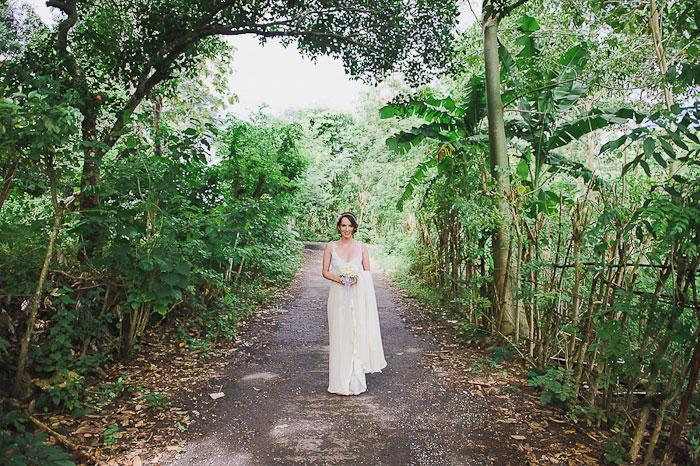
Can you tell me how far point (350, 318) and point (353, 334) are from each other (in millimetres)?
183

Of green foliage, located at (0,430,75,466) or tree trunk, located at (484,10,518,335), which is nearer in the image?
green foliage, located at (0,430,75,466)

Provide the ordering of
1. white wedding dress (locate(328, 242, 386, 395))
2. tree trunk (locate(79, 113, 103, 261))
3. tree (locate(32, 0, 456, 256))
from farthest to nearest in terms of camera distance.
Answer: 1. tree (locate(32, 0, 456, 256))
2. white wedding dress (locate(328, 242, 386, 395))
3. tree trunk (locate(79, 113, 103, 261))

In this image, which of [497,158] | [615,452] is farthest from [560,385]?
[497,158]

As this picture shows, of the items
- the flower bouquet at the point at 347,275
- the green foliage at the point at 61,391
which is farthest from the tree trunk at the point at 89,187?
the flower bouquet at the point at 347,275

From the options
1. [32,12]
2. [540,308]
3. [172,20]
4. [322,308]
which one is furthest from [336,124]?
[540,308]

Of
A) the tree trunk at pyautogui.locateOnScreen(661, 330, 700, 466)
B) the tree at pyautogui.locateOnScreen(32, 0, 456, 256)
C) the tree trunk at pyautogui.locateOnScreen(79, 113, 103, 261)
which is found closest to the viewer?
the tree trunk at pyautogui.locateOnScreen(661, 330, 700, 466)

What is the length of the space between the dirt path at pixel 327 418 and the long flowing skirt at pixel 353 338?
178mm

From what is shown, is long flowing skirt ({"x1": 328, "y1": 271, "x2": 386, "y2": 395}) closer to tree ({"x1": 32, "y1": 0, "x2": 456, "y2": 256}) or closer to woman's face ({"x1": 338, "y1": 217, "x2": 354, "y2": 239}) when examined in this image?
woman's face ({"x1": 338, "y1": 217, "x2": 354, "y2": 239})

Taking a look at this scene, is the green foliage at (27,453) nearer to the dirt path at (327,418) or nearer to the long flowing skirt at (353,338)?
the dirt path at (327,418)

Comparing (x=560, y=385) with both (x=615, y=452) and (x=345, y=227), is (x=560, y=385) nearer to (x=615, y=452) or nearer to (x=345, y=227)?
(x=615, y=452)

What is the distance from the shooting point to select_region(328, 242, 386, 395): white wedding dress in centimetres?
510

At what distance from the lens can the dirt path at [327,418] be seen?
371 cm

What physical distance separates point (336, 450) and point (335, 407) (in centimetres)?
91

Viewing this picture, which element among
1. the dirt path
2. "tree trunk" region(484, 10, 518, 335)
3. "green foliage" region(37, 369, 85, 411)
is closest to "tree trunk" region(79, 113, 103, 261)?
"green foliage" region(37, 369, 85, 411)
